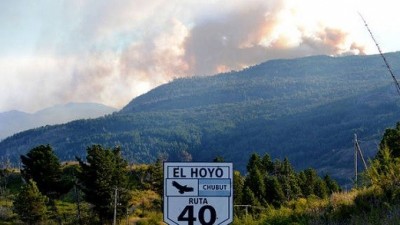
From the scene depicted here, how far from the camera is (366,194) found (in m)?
11.4

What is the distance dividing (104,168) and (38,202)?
7.42m

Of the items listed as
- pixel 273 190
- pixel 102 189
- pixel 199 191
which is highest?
pixel 273 190

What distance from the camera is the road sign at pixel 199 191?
272 inches

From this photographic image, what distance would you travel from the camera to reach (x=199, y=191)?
22.8 ft

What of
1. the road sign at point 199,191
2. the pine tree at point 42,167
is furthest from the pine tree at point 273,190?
the road sign at point 199,191

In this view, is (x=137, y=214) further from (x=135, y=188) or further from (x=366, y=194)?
(x=366, y=194)

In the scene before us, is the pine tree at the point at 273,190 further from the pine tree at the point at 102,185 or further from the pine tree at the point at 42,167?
the pine tree at the point at 42,167

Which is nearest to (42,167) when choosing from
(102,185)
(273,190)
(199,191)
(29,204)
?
(102,185)

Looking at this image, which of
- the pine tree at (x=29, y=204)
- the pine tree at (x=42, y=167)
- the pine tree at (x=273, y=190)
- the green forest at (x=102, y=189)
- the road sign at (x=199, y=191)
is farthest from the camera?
the pine tree at (x=273, y=190)

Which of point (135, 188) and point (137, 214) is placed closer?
point (137, 214)

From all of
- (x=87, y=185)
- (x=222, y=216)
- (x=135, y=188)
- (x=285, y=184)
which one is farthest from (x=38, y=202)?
(x=222, y=216)

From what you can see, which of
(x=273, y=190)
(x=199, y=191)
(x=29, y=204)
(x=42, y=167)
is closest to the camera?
(x=199, y=191)

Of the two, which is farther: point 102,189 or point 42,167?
point 42,167

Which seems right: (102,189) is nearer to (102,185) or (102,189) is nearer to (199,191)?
(102,185)
